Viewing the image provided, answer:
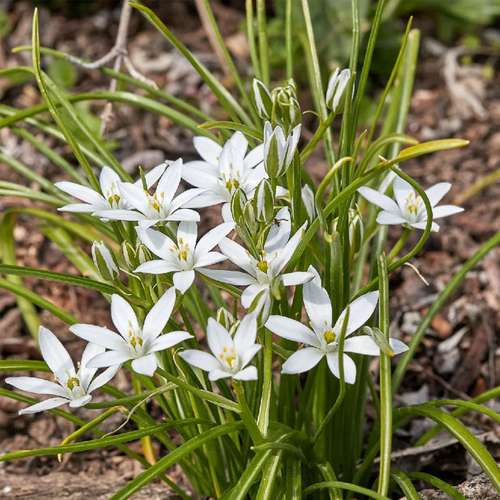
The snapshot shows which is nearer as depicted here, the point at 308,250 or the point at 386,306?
the point at 386,306

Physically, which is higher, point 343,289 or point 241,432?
point 343,289

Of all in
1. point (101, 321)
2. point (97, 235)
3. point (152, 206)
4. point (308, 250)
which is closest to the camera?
point (152, 206)

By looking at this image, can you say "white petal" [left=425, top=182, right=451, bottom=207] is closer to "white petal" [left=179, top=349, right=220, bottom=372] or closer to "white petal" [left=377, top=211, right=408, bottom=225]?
"white petal" [left=377, top=211, right=408, bottom=225]

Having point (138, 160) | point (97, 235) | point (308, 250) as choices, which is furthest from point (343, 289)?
point (138, 160)

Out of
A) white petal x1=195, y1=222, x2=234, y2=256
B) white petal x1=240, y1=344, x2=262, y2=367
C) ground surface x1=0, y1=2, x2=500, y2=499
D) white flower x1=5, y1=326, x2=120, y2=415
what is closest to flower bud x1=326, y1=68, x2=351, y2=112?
white petal x1=195, y1=222, x2=234, y2=256

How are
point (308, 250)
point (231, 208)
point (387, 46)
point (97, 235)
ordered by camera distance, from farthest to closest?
1. point (387, 46)
2. point (97, 235)
3. point (308, 250)
4. point (231, 208)

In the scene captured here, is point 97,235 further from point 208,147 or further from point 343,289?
point 343,289
